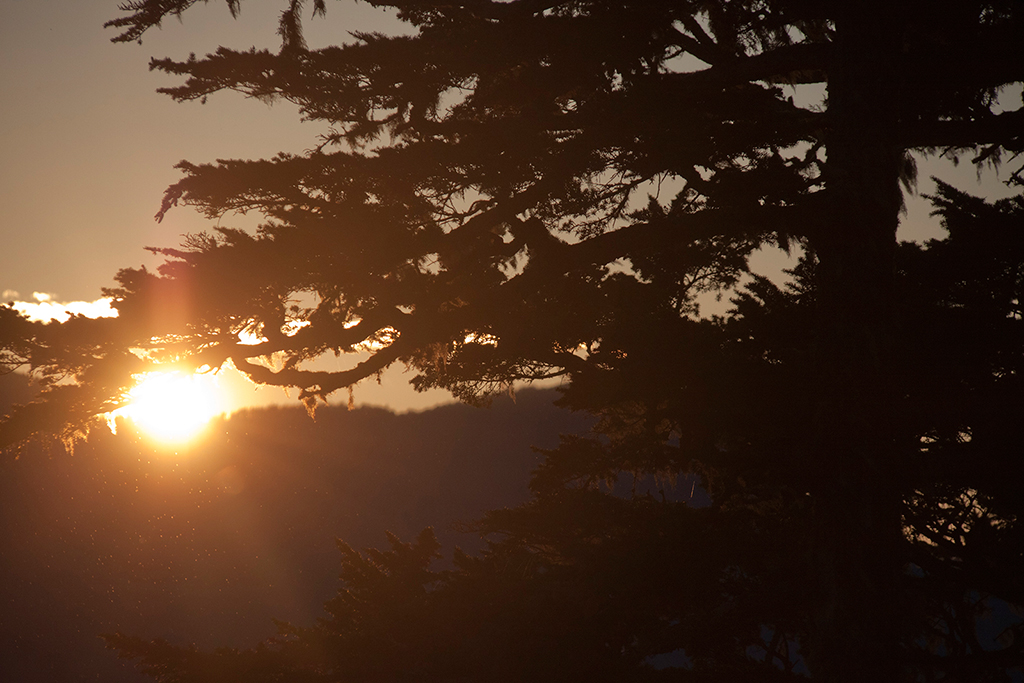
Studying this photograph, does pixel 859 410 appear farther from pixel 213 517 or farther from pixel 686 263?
pixel 213 517

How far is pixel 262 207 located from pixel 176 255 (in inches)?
49.1

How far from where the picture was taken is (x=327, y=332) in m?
7.17

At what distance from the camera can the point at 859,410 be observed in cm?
Result: 663

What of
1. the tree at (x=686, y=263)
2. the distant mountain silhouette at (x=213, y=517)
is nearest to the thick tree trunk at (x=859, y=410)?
the tree at (x=686, y=263)

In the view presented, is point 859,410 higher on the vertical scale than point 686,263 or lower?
lower

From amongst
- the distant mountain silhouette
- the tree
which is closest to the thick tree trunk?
the tree

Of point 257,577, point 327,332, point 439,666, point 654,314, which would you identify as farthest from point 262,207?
point 257,577

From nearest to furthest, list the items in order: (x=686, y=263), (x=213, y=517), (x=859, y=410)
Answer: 1. (x=859, y=410)
2. (x=686, y=263)
3. (x=213, y=517)

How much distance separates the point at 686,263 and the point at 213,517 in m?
54.1

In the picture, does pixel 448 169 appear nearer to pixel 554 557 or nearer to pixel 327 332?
pixel 327 332

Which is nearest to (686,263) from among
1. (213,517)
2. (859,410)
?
(859,410)

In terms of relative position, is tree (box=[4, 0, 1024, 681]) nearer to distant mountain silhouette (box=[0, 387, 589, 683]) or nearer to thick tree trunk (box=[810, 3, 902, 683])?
thick tree trunk (box=[810, 3, 902, 683])

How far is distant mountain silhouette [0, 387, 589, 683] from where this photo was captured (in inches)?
1670

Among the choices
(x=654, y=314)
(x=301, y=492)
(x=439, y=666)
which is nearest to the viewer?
(x=439, y=666)
